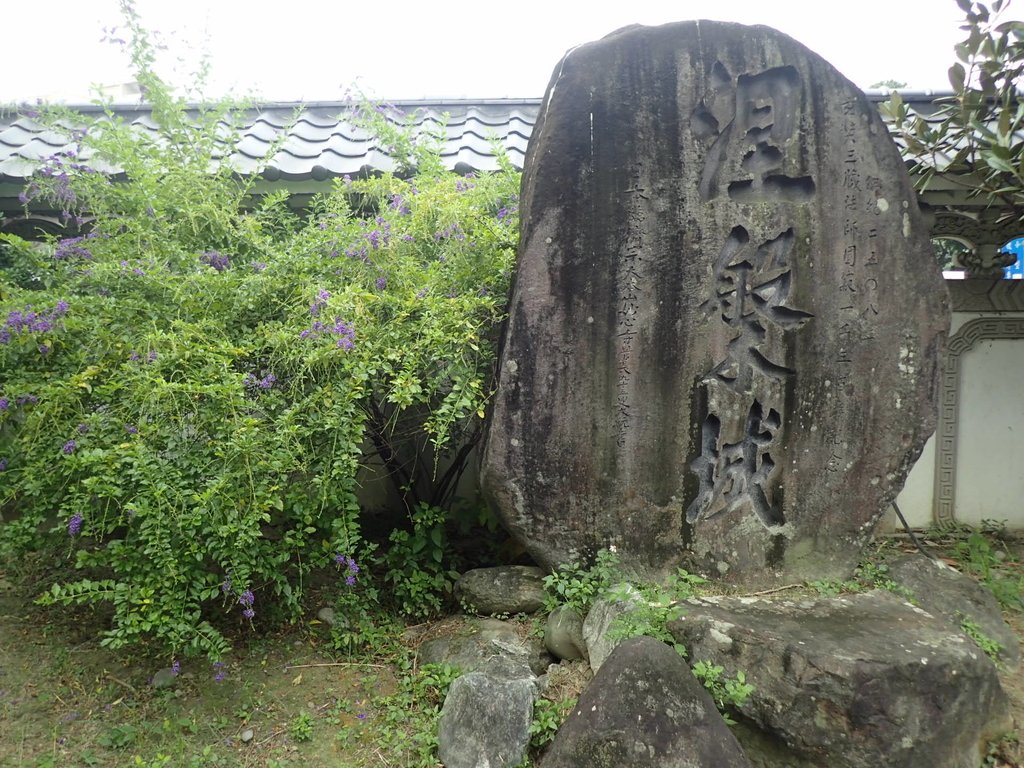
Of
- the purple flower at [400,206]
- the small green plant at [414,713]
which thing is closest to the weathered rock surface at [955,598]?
the small green plant at [414,713]

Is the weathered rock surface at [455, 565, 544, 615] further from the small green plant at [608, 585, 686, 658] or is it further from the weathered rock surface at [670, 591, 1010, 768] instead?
the weathered rock surface at [670, 591, 1010, 768]

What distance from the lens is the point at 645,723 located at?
8.61 ft

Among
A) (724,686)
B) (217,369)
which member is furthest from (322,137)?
(724,686)

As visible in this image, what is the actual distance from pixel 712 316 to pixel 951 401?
3.11 metres

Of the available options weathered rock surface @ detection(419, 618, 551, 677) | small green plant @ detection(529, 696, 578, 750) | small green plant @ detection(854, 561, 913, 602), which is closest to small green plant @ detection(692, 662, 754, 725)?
small green plant @ detection(529, 696, 578, 750)

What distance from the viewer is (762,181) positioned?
385cm

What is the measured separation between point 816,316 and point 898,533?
2.90m

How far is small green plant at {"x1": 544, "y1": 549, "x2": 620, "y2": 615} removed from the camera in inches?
144

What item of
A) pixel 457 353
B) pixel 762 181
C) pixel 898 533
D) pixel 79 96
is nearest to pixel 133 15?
pixel 79 96

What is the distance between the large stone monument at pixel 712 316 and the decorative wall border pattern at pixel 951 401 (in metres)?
2.24

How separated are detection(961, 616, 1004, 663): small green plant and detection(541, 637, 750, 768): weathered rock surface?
1.78 m

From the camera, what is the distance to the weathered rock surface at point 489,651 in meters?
3.51

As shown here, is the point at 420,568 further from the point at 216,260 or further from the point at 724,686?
the point at 216,260

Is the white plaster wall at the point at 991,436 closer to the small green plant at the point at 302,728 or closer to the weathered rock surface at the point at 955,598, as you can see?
the weathered rock surface at the point at 955,598
